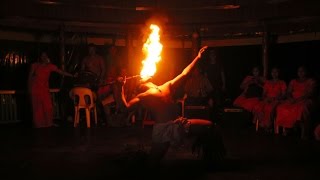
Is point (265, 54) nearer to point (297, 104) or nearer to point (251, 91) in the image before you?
point (251, 91)

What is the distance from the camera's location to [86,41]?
1293 centimetres

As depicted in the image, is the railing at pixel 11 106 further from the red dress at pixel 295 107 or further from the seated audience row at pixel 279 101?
the red dress at pixel 295 107

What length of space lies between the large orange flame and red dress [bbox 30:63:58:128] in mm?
5203

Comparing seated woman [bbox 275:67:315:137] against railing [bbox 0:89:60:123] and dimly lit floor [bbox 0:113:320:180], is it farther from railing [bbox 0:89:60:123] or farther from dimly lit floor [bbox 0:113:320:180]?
railing [bbox 0:89:60:123]

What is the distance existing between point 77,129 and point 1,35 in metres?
3.56

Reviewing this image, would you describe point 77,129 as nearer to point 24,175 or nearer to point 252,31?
point 24,175

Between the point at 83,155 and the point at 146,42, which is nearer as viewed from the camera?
the point at 146,42

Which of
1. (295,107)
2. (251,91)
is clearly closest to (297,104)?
(295,107)

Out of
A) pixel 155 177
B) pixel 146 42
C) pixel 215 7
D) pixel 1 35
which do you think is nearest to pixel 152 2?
pixel 215 7

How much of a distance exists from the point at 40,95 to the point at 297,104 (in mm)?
5798

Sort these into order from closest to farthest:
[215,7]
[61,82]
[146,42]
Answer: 1. [146,42]
2. [215,7]
3. [61,82]

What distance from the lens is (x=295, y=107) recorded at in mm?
8953

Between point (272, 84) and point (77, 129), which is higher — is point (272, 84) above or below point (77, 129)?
above

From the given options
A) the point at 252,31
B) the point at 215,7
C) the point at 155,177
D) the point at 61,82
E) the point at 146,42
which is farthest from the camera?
the point at 252,31
